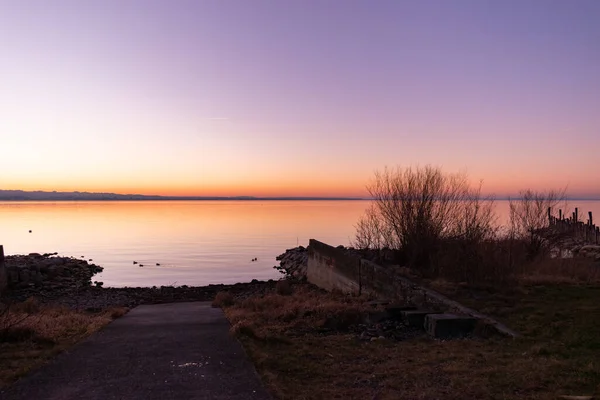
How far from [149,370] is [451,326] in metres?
5.16

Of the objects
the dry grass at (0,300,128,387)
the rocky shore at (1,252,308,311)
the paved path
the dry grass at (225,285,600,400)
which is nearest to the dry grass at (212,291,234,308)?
the dry grass at (0,300,128,387)

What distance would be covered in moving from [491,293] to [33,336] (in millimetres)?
9618

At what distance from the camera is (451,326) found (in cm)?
857

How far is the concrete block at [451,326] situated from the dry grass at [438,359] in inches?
18.9

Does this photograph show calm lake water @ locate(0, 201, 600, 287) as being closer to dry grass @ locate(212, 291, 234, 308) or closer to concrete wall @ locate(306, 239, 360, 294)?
concrete wall @ locate(306, 239, 360, 294)

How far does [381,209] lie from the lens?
64.8 feet

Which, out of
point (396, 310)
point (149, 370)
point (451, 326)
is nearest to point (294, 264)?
point (396, 310)

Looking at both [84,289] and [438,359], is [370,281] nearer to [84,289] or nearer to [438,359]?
[438,359]

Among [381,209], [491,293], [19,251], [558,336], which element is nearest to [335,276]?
[381,209]

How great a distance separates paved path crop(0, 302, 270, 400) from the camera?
552 centimetres

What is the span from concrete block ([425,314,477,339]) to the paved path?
3487mm

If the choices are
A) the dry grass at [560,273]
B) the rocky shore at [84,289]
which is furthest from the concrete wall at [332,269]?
the dry grass at [560,273]

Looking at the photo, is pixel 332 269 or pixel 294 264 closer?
pixel 332 269

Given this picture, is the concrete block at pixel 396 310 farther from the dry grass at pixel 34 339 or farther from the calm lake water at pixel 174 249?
the calm lake water at pixel 174 249
